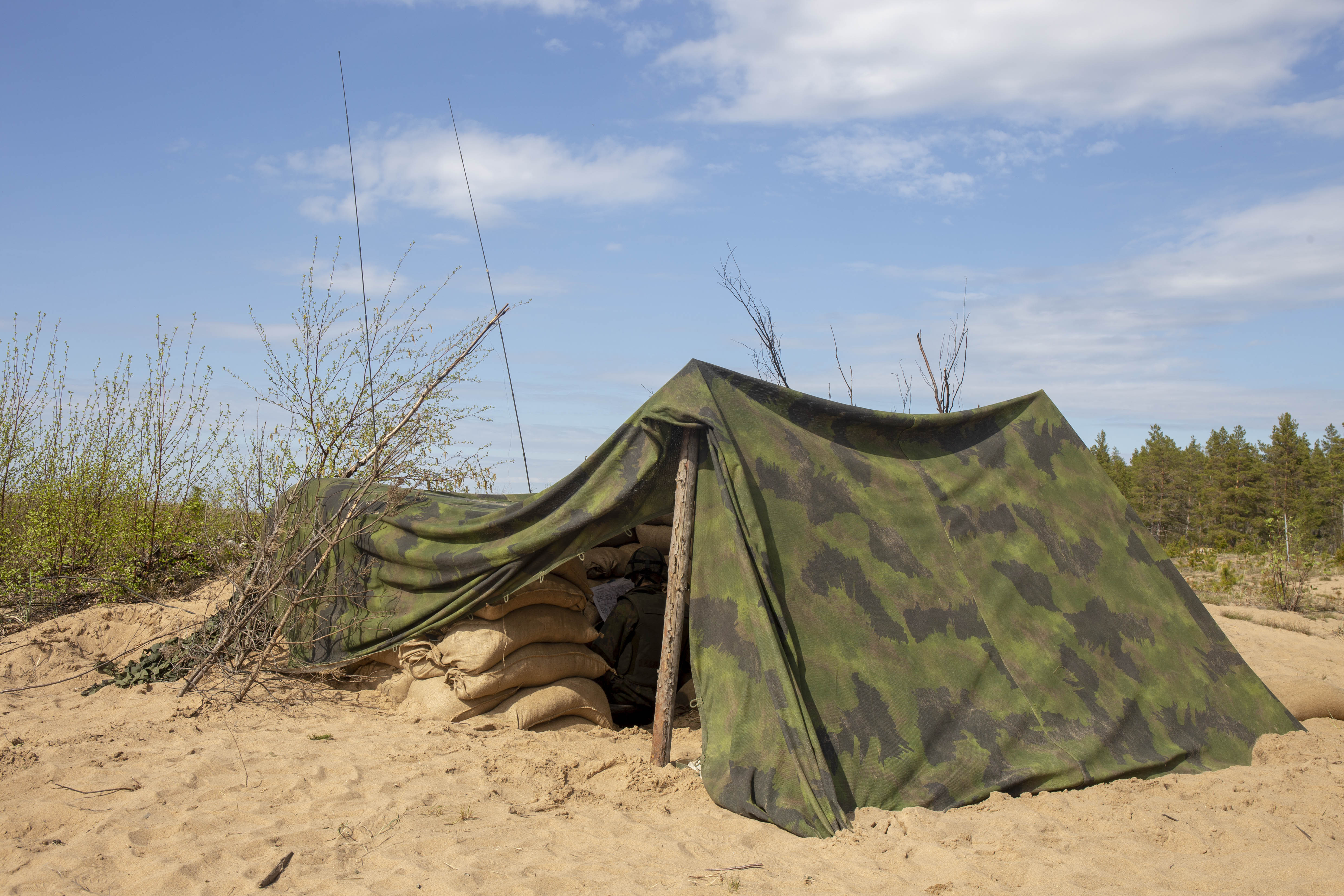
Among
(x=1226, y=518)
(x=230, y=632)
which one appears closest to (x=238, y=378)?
(x=230, y=632)

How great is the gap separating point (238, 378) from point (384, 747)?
4.46 m

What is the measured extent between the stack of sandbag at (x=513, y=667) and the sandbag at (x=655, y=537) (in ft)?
3.55

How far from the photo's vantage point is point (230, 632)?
17.8ft

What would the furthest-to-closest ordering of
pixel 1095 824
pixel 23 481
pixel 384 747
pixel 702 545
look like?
pixel 23 481
pixel 384 747
pixel 702 545
pixel 1095 824

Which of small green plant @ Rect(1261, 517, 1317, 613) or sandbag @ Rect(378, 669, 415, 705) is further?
small green plant @ Rect(1261, 517, 1317, 613)

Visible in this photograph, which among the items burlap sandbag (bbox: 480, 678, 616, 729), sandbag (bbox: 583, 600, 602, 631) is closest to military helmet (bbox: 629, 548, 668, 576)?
sandbag (bbox: 583, 600, 602, 631)

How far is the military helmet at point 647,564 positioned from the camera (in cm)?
583

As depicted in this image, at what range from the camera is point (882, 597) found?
14.1 ft

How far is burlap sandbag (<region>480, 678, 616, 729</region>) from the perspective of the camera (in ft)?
15.8

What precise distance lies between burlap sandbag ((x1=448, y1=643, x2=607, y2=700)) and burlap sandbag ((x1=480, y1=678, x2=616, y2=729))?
0.07 metres

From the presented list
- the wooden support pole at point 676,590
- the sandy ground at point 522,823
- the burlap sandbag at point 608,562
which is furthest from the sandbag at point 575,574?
the wooden support pole at point 676,590

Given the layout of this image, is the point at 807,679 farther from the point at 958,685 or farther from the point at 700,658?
the point at 958,685

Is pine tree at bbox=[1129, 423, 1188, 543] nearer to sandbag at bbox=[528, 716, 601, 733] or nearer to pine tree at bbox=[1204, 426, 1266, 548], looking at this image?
pine tree at bbox=[1204, 426, 1266, 548]

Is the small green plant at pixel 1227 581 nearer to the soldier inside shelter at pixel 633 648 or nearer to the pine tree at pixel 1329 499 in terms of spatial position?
the soldier inside shelter at pixel 633 648
